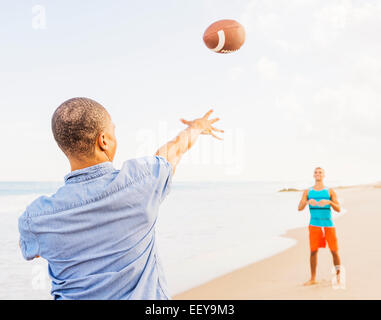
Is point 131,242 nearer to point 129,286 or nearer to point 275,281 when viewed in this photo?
point 129,286

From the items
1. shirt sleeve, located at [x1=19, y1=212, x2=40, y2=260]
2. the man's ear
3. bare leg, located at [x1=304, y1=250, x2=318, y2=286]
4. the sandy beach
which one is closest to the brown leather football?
bare leg, located at [x1=304, y1=250, x2=318, y2=286]

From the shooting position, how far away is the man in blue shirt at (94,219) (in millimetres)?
1206

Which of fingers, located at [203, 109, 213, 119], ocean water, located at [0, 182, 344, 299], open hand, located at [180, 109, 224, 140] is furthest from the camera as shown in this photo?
ocean water, located at [0, 182, 344, 299]

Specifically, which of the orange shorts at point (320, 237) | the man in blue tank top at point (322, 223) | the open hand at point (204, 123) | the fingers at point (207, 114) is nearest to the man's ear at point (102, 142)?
the open hand at point (204, 123)

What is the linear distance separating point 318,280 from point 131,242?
18.5 ft

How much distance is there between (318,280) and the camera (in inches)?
244

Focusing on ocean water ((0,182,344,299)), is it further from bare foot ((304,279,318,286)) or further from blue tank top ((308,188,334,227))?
blue tank top ((308,188,334,227))

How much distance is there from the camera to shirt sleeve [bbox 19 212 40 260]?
1216 millimetres

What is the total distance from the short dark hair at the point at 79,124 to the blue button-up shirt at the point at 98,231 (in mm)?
86

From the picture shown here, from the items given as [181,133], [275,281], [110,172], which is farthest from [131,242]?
[275,281]

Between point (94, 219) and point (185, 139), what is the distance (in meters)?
0.58

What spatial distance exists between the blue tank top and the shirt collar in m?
5.17

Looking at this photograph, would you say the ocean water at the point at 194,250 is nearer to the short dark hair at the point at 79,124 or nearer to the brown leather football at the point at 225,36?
the brown leather football at the point at 225,36

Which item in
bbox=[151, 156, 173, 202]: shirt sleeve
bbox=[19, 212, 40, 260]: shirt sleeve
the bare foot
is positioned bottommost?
the bare foot
